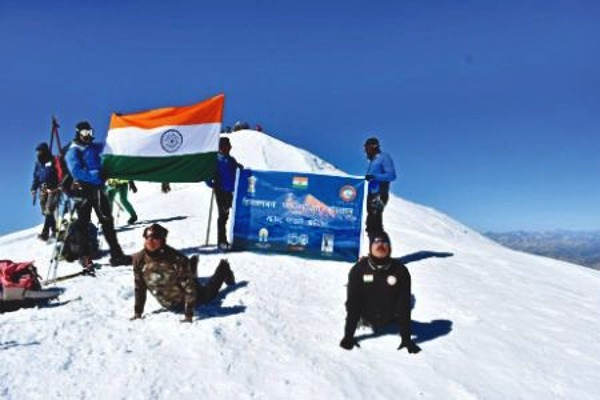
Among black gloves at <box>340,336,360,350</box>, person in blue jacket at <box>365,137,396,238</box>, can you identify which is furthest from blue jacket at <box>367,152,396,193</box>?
black gloves at <box>340,336,360,350</box>

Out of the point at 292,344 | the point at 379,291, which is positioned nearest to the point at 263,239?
the point at 292,344

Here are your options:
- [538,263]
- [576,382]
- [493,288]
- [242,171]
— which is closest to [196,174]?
[242,171]

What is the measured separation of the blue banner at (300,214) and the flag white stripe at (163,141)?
1.24 meters

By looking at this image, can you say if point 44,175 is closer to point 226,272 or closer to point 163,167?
point 163,167

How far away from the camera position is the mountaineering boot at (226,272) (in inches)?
319

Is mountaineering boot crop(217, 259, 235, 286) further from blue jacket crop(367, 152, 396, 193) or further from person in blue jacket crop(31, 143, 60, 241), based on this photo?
person in blue jacket crop(31, 143, 60, 241)

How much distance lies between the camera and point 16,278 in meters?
7.04

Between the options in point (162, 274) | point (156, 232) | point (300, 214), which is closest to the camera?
point (156, 232)

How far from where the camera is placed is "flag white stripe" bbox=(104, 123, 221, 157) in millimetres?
10781

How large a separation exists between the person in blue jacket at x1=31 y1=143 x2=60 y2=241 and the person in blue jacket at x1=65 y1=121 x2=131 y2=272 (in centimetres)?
435

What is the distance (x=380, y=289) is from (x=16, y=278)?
5.66 metres

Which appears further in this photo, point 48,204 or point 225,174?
point 48,204

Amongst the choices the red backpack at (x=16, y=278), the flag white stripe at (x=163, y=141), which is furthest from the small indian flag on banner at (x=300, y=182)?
the red backpack at (x=16, y=278)

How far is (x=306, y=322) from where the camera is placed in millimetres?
7293
